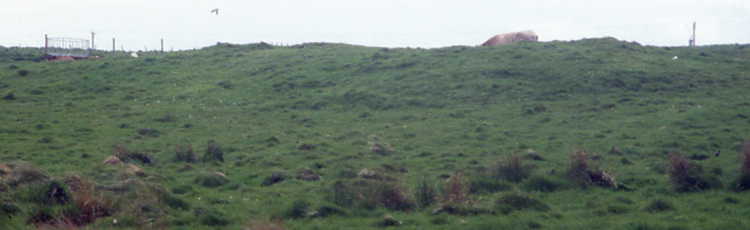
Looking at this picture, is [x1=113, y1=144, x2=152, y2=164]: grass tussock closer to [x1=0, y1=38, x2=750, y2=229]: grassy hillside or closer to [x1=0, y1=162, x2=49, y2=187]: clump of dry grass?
[x1=0, y1=38, x2=750, y2=229]: grassy hillside

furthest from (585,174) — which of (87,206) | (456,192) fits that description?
(87,206)

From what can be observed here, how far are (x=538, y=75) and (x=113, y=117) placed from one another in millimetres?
21954

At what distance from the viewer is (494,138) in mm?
18781

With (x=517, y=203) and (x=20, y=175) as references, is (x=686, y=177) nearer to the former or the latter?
(x=517, y=203)

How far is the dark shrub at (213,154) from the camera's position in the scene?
51.3 feet

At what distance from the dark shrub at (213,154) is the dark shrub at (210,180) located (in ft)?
8.45

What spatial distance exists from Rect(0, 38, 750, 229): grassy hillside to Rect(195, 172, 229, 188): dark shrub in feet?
0.11

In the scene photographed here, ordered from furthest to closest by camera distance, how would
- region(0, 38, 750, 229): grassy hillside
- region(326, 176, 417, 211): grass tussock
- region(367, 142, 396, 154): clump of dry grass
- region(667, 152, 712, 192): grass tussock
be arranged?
region(367, 142, 396, 154): clump of dry grass
region(667, 152, 712, 192): grass tussock
region(326, 176, 417, 211): grass tussock
region(0, 38, 750, 229): grassy hillside

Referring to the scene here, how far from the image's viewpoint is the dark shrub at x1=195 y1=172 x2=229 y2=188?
12.6 m

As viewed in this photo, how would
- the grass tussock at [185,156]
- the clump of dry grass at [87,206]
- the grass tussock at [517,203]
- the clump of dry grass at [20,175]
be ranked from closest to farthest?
the clump of dry grass at [87,206], the grass tussock at [517,203], the clump of dry grass at [20,175], the grass tussock at [185,156]

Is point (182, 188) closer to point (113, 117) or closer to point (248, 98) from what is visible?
point (113, 117)

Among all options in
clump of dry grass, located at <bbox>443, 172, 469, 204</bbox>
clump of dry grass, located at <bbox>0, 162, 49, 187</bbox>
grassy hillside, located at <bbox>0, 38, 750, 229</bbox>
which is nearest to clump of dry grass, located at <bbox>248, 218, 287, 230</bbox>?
grassy hillside, located at <bbox>0, 38, 750, 229</bbox>

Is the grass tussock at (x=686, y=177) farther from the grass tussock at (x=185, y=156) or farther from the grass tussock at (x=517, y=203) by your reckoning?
the grass tussock at (x=185, y=156)

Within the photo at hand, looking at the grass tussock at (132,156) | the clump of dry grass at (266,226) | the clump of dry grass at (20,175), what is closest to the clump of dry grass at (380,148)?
the grass tussock at (132,156)
